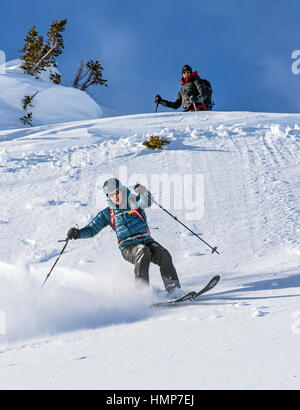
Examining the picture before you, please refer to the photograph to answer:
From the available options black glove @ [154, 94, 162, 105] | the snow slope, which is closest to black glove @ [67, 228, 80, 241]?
the snow slope

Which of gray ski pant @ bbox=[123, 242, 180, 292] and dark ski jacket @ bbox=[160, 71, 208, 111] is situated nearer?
gray ski pant @ bbox=[123, 242, 180, 292]

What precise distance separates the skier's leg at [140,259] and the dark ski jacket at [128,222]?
17 centimetres

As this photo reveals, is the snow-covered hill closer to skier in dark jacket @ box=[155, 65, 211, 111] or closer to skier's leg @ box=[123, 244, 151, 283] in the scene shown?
skier in dark jacket @ box=[155, 65, 211, 111]

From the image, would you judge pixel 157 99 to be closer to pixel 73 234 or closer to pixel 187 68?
pixel 187 68

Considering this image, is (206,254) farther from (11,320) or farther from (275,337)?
(275,337)

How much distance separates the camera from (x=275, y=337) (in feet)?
8.46

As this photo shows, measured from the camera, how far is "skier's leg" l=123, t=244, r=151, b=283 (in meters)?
4.59

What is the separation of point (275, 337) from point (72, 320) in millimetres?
2155

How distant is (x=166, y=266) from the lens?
464cm

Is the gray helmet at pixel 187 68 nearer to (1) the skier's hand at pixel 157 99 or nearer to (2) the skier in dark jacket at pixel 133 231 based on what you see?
(1) the skier's hand at pixel 157 99

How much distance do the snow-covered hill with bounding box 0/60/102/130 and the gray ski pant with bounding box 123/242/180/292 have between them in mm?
15654

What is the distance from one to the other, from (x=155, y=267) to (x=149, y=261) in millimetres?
1123

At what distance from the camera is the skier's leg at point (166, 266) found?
449cm

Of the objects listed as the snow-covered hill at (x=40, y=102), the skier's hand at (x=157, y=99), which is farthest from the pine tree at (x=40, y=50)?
the skier's hand at (x=157, y=99)
